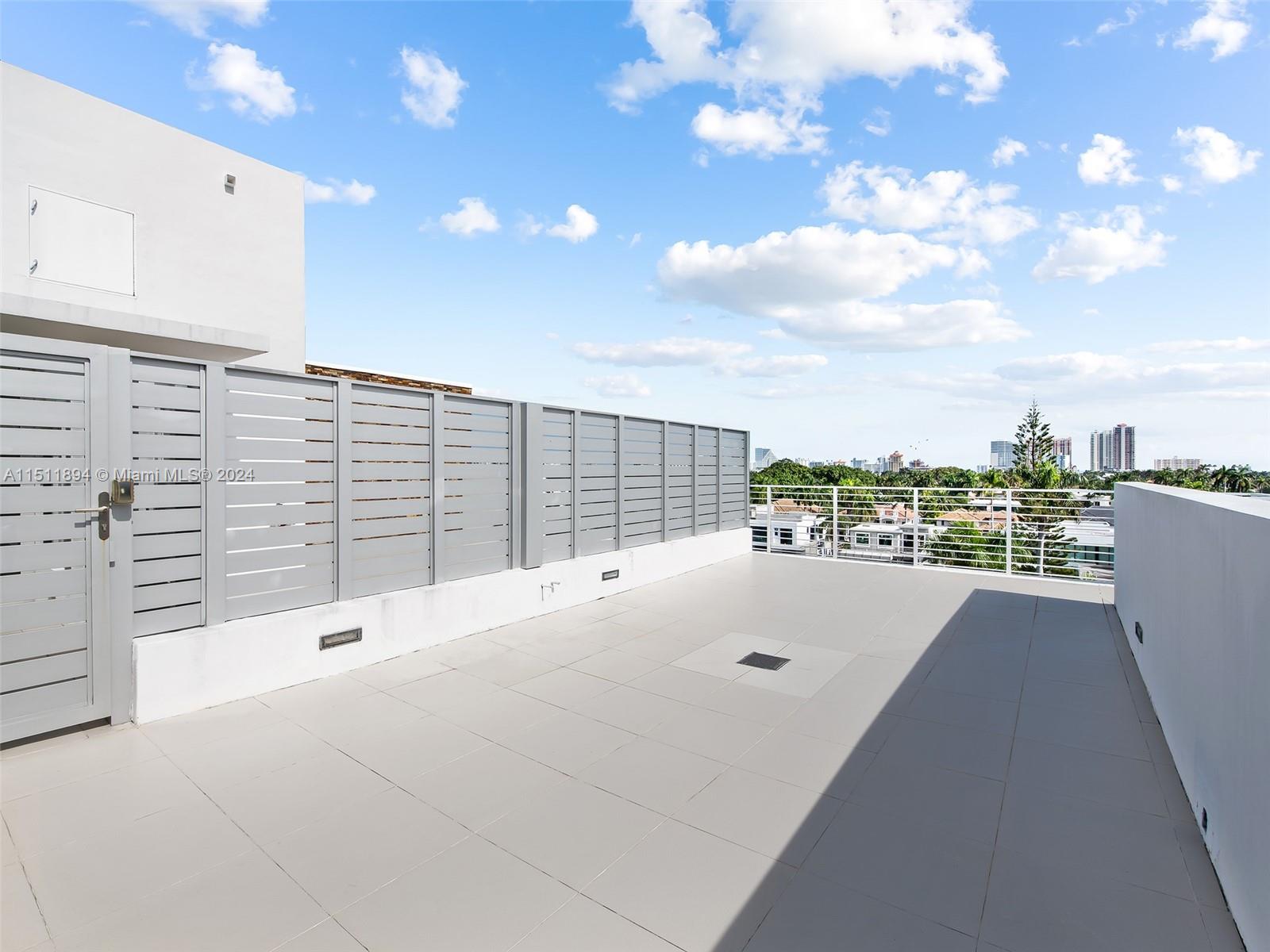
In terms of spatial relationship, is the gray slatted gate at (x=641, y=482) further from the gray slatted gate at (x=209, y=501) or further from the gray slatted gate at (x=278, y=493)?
the gray slatted gate at (x=278, y=493)

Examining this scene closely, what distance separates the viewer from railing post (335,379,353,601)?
4.32m

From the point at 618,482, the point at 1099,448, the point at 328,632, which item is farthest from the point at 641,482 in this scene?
the point at 1099,448

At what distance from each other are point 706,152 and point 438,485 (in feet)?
27.2

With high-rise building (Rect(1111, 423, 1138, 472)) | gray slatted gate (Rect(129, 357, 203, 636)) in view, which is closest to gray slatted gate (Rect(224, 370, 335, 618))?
gray slatted gate (Rect(129, 357, 203, 636))

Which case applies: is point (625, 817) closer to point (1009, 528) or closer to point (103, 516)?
point (103, 516)

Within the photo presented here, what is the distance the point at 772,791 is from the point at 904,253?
1131 centimetres

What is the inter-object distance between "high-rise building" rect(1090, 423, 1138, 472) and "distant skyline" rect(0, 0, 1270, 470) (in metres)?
72.0

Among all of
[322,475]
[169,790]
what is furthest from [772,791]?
[322,475]

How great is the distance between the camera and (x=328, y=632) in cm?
423

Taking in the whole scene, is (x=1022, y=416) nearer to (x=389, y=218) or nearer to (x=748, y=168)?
(x=748, y=168)

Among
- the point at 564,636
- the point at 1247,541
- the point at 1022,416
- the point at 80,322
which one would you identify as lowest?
the point at 564,636

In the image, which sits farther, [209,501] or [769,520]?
[769,520]

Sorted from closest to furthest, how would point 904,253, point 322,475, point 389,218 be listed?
point 322,475 → point 389,218 → point 904,253

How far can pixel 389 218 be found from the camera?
9148mm
